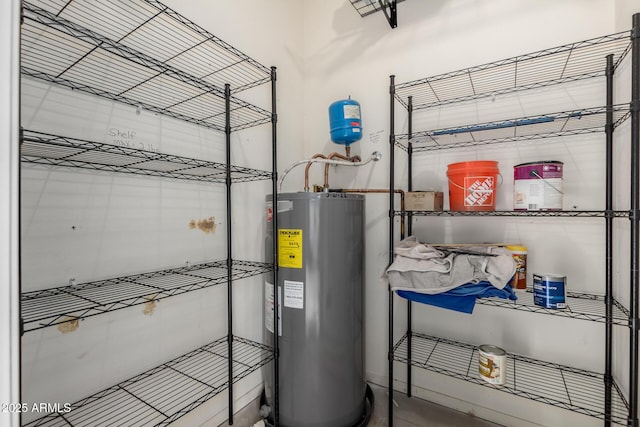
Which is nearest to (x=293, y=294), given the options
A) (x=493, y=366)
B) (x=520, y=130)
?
(x=493, y=366)

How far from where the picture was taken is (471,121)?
162cm

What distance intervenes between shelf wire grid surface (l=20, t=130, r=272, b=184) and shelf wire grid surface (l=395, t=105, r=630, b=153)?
0.93 m

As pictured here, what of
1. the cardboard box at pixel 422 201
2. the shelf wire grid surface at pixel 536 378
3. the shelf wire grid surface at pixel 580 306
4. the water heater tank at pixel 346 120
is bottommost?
the shelf wire grid surface at pixel 536 378

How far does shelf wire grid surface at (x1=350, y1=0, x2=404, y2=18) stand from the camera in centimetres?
174

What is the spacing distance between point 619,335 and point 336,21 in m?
Answer: 2.31

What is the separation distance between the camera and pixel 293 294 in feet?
4.68

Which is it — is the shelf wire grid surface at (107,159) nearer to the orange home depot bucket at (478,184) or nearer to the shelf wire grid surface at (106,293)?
the shelf wire grid surface at (106,293)

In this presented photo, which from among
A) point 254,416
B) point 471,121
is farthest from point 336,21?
point 254,416

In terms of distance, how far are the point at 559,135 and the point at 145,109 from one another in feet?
6.16

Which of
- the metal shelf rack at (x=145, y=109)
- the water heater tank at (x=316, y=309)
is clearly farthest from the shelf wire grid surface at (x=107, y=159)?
the water heater tank at (x=316, y=309)

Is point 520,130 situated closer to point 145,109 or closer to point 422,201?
point 422,201

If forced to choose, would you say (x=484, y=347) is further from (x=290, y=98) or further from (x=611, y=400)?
(x=290, y=98)

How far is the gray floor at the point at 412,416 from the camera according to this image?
1541 millimetres
